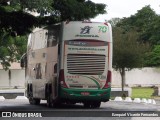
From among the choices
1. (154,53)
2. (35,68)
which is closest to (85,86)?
(35,68)

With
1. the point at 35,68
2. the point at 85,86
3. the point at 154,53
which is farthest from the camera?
the point at 154,53

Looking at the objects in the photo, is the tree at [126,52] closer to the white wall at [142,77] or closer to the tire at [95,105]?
the tire at [95,105]

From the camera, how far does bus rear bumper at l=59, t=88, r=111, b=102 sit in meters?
28.1

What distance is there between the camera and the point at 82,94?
28.3 m

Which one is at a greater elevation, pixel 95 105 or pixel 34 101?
pixel 95 105

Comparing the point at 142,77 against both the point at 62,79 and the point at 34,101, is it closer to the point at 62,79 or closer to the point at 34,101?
Answer: the point at 34,101

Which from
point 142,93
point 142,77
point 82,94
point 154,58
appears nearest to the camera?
point 82,94

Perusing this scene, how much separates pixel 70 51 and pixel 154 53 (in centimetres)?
5759

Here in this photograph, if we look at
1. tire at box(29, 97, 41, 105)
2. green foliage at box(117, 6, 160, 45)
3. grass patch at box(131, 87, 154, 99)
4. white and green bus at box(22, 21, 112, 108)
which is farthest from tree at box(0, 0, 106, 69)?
green foliage at box(117, 6, 160, 45)

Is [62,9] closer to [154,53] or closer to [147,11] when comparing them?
[154,53]

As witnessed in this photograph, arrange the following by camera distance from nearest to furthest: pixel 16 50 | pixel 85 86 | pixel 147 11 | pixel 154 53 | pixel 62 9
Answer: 1. pixel 62 9
2. pixel 85 86
3. pixel 16 50
4. pixel 154 53
5. pixel 147 11

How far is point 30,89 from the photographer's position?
35031 mm

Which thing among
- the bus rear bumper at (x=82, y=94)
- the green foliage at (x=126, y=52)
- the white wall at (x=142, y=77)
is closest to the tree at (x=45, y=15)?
the bus rear bumper at (x=82, y=94)

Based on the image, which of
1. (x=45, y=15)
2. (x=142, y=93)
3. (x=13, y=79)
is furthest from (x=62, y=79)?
(x=13, y=79)
